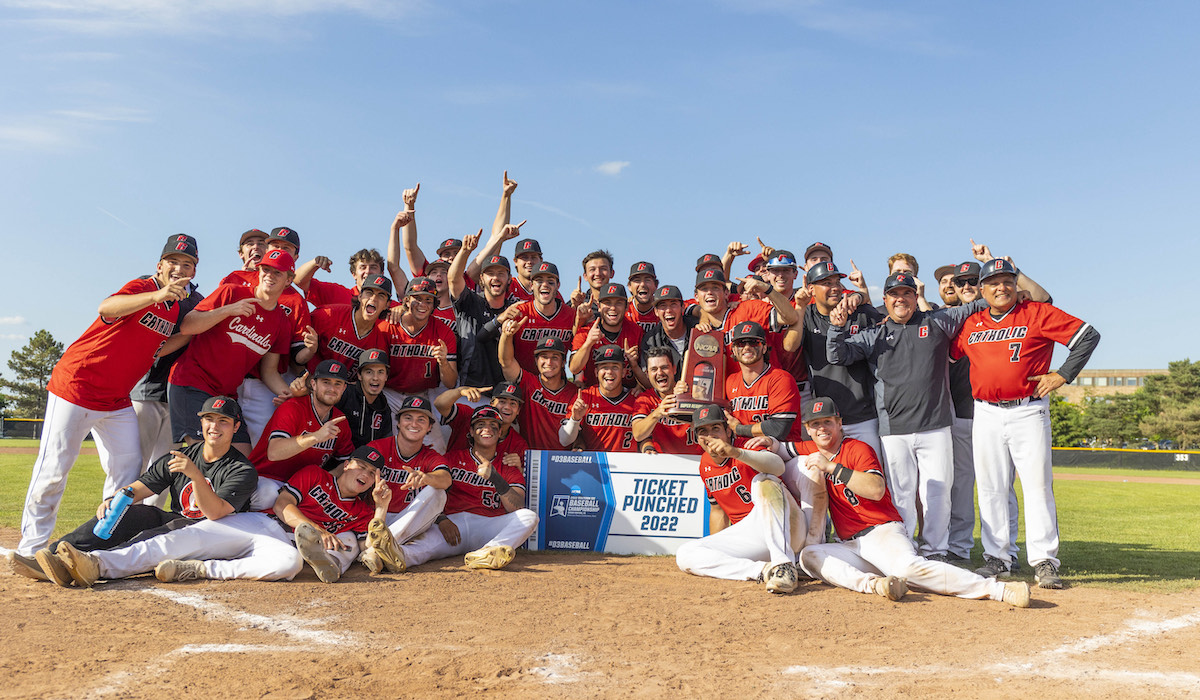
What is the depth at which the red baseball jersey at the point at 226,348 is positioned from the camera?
6457 mm

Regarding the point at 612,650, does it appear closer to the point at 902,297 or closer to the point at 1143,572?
the point at 902,297

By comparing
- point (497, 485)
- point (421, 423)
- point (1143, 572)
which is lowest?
point (1143, 572)

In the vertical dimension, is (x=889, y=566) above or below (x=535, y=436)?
below

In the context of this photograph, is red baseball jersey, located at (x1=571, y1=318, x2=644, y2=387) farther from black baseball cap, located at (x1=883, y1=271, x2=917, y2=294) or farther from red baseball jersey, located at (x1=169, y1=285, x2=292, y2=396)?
red baseball jersey, located at (x1=169, y1=285, x2=292, y2=396)

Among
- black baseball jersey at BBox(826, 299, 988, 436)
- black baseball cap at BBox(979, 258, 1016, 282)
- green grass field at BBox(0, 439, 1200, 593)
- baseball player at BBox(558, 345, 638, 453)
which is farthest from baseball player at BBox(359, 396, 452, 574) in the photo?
black baseball cap at BBox(979, 258, 1016, 282)

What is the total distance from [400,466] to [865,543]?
3.68 m

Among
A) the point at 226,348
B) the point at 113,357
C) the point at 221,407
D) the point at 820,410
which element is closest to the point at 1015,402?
the point at 820,410

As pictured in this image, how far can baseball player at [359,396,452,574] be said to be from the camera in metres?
6.23

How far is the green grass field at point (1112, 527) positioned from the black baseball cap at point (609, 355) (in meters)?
3.86

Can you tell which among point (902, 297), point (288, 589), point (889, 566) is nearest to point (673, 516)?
point (889, 566)

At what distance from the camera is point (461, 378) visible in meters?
7.91

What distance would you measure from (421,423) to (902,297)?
427cm

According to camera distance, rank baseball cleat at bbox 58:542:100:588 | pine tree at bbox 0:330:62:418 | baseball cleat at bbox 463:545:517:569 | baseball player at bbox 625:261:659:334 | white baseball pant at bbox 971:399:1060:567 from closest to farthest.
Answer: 1. baseball cleat at bbox 58:542:100:588
2. white baseball pant at bbox 971:399:1060:567
3. baseball cleat at bbox 463:545:517:569
4. baseball player at bbox 625:261:659:334
5. pine tree at bbox 0:330:62:418

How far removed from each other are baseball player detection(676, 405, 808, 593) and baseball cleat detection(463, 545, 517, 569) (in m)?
1.38
